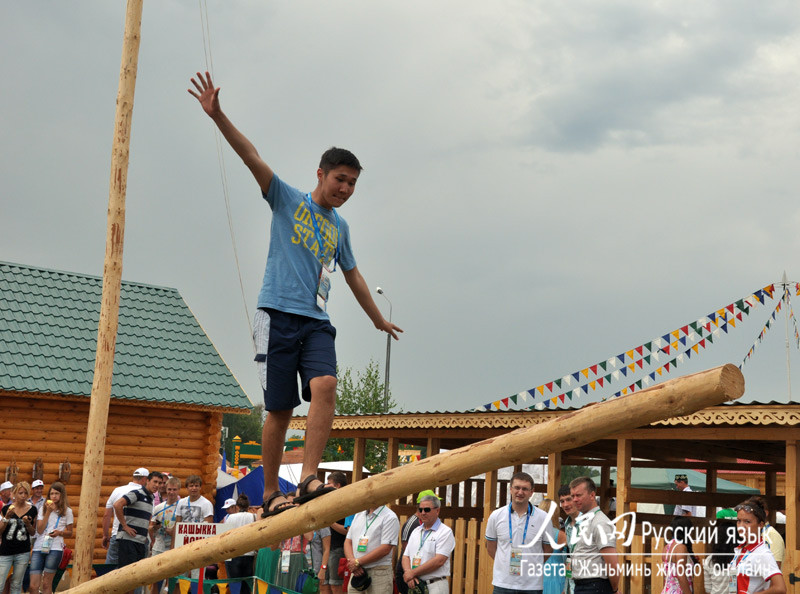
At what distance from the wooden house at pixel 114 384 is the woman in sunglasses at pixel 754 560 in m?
12.6

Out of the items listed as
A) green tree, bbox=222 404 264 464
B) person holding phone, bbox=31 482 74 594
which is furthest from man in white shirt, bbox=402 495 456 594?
green tree, bbox=222 404 264 464

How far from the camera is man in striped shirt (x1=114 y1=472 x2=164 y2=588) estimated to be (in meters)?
11.0

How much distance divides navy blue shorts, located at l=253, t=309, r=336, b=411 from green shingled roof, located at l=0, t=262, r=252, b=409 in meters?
12.8

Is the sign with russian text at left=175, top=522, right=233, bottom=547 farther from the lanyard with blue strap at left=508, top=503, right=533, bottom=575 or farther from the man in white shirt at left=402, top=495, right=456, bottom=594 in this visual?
the lanyard with blue strap at left=508, top=503, right=533, bottom=575

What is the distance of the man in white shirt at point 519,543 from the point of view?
7.65m

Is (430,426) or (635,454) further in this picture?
(635,454)

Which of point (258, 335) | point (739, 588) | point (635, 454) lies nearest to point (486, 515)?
point (635, 454)

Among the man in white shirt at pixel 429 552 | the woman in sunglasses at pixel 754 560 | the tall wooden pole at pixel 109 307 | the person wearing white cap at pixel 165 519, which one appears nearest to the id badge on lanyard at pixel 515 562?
the man in white shirt at pixel 429 552

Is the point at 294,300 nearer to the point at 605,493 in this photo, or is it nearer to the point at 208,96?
the point at 208,96

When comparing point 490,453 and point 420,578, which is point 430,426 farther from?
point 490,453

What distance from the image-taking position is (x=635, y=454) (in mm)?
14773

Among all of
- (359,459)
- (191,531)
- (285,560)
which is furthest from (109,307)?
(359,459)

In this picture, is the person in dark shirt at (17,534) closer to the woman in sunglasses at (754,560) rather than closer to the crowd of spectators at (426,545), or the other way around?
the crowd of spectators at (426,545)

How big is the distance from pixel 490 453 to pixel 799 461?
7.28m
